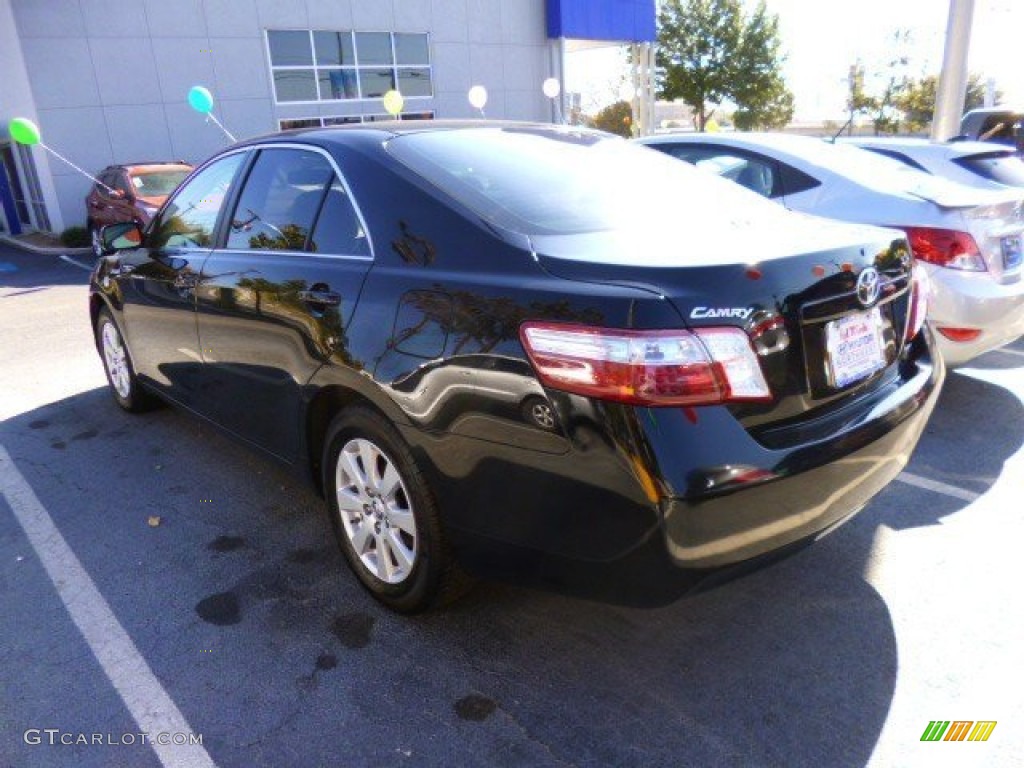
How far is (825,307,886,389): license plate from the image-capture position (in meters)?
2.24

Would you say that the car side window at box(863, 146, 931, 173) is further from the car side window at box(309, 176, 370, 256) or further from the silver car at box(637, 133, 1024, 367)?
the car side window at box(309, 176, 370, 256)

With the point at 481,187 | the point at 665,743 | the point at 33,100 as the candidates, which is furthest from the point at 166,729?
the point at 33,100

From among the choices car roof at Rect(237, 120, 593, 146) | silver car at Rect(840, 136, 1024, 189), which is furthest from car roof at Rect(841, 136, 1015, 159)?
car roof at Rect(237, 120, 593, 146)

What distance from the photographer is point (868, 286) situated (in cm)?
233

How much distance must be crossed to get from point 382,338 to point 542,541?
33.3 inches

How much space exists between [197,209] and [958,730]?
3.81 m

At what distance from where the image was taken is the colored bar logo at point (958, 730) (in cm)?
213

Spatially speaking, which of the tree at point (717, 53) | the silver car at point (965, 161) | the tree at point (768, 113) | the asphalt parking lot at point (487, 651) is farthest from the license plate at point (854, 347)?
the tree at point (768, 113)

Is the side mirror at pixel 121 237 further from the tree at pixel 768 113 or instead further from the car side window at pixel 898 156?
the tree at pixel 768 113

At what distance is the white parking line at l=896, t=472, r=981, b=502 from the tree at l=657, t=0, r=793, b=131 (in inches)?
1485

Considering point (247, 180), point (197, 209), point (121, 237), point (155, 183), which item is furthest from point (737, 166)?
point (155, 183)

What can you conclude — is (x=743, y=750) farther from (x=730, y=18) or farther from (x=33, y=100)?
(x=730, y=18)

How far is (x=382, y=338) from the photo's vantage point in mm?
2473

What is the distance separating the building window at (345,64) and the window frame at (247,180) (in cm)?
1627
